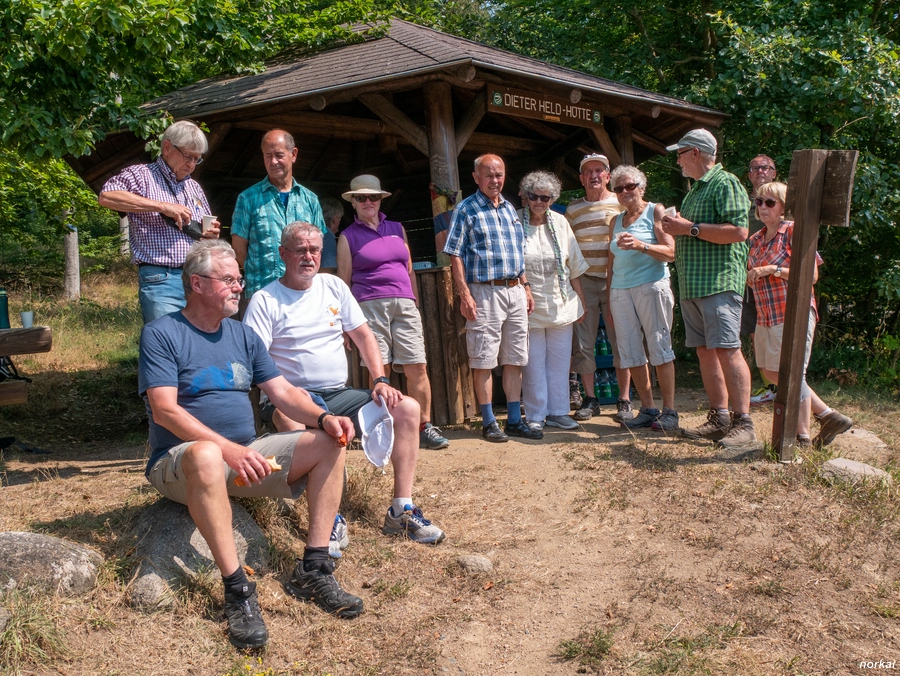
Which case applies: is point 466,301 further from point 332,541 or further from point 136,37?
point 136,37

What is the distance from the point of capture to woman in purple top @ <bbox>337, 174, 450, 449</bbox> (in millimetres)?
5934

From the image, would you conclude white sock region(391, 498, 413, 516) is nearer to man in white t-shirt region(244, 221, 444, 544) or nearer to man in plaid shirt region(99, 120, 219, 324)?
man in white t-shirt region(244, 221, 444, 544)

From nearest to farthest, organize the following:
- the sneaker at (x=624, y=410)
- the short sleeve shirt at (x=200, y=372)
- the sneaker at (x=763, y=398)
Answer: the short sleeve shirt at (x=200, y=372), the sneaker at (x=624, y=410), the sneaker at (x=763, y=398)

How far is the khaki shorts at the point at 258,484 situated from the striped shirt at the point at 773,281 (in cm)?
352

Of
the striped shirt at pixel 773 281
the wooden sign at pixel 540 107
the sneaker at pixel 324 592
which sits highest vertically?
the wooden sign at pixel 540 107

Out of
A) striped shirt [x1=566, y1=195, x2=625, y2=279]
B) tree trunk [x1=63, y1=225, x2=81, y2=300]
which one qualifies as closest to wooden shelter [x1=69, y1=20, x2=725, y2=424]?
striped shirt [x1=566, y1=195, x2=625, y2=279]

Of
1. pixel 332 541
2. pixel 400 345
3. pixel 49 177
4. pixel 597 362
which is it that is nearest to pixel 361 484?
pixel 332 541

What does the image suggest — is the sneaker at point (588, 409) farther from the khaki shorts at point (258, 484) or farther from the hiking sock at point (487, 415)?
the khaki shorts at point (258, 484)

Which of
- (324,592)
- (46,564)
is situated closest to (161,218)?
(46,564)

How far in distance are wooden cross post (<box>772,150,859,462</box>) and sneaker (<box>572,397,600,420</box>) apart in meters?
1.82

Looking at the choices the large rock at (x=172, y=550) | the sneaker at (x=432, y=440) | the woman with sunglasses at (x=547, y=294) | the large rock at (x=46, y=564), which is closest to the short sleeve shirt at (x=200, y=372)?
the large rock at (x=172, y=550)

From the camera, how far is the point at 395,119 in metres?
7.29

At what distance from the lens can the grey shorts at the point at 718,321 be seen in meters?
5.63

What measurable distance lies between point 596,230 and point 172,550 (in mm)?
4335
